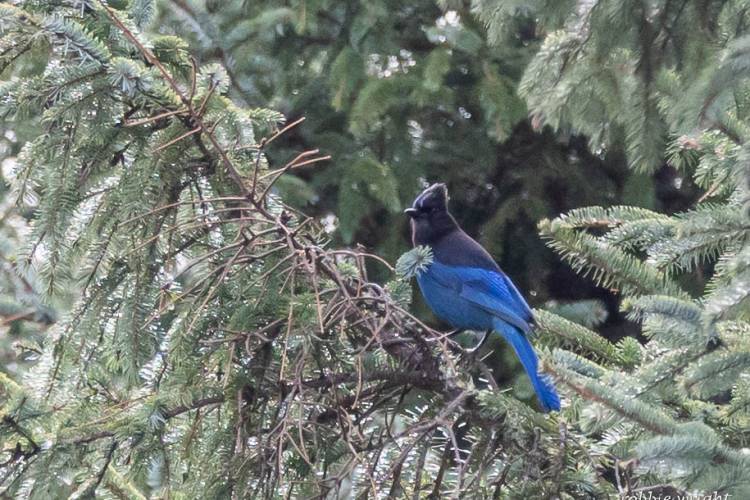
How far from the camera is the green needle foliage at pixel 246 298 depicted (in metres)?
2.53

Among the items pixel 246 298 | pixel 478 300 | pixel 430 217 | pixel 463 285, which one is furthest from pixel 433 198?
pixel 246 298

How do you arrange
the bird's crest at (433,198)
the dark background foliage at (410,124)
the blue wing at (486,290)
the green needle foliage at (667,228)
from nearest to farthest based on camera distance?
the green needle foliage at (667,228), the blue wing at (486,290), the bird's crest at (433,198), the dark background foliage at (410,124)

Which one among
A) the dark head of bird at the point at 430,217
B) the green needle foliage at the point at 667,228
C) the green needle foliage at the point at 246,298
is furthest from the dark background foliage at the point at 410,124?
the green needle foliage at the point at 246,298

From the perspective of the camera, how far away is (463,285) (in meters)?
4.26

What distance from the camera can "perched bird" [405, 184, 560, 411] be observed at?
12.9 ft

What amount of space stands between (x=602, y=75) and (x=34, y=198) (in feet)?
4.74

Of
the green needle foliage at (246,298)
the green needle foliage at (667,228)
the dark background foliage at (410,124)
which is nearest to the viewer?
the green needle foliage at (667,228)

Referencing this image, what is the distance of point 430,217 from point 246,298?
1941mm

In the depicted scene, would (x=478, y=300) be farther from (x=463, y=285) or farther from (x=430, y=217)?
(x=430, y=217)

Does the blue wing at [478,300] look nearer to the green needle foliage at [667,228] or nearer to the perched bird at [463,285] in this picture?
the perched bird at [463,285]

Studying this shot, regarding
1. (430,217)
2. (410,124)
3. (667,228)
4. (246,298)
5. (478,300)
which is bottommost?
(246,298)

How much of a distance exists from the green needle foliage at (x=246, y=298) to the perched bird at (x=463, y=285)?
3.29 ft

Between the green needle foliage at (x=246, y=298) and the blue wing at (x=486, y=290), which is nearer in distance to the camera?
the green needle foliage at (x=246, y=298)

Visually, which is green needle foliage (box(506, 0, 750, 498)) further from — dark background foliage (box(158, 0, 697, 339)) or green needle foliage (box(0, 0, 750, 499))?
dark background foliage (box(158, 0, 697, 339))
